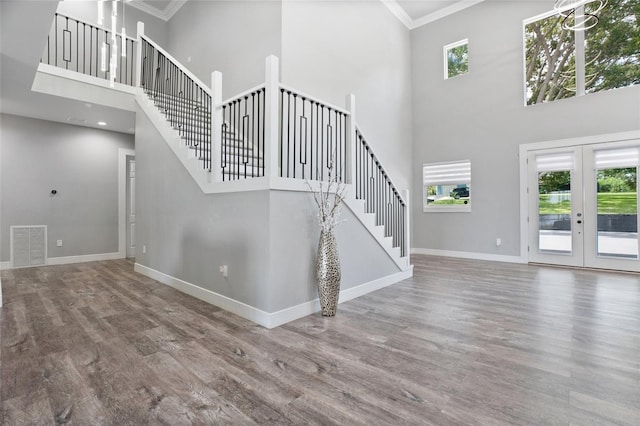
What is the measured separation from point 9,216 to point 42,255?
2.89 feet

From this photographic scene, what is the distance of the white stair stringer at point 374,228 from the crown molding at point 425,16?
5.42 meters

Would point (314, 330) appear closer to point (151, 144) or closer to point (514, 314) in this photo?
point (514, 314)

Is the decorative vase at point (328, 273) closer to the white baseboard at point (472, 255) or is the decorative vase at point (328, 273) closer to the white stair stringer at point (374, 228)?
the white stair stringer at point (374, 228)

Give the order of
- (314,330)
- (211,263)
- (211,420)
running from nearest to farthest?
(211,420), (314,330), (211,263)

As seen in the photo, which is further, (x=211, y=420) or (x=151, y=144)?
(x=151, y=144)

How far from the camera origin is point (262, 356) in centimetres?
231

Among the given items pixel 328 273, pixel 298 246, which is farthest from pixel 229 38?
pixel 328 273

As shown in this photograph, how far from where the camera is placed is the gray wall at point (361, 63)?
488 cm

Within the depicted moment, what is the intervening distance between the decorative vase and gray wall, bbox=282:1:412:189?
281 cm

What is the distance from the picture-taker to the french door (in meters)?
5.16

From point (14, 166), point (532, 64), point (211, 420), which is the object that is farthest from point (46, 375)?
point (532, 64)

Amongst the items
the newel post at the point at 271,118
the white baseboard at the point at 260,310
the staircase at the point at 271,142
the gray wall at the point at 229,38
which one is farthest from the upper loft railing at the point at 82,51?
the newel post at the point at 271,118

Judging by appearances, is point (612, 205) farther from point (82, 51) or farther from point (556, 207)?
point (82, 51)

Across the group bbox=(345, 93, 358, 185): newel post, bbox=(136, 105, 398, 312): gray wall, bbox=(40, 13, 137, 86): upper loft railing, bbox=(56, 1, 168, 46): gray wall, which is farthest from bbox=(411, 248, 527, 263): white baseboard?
bbox=(56, 1, 168, 46): gray wall
